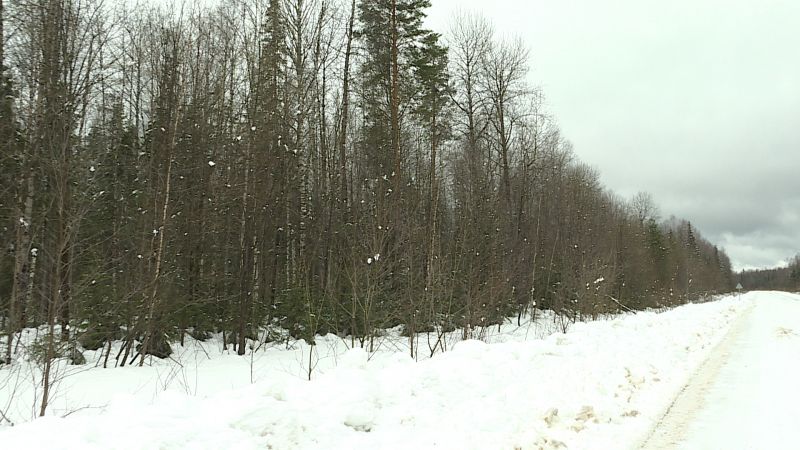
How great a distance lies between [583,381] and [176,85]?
12972mm

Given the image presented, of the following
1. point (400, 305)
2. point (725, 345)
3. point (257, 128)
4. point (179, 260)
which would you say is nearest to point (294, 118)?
point (257, 128)

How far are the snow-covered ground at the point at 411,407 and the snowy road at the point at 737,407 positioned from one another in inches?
10.5

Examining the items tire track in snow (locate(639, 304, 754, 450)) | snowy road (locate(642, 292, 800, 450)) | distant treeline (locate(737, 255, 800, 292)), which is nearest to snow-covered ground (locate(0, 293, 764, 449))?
tire track in snow (locate(639, 304, 754, 450))

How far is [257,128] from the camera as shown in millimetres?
15359

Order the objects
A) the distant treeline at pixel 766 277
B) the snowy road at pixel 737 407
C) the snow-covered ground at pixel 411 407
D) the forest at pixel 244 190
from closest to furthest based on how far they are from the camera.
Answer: the snow-covered ground at pixel 411 407
the snowy road at pixel 737 407
the forest at pixel 244 190
the distant treeline at pixel 766 277

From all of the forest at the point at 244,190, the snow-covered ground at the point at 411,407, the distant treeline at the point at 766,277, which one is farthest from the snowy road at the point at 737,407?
the distant treeline at the point at 766,277

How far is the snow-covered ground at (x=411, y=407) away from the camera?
4.06 m

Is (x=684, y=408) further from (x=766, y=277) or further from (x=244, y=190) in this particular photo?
(x=766, y=277)

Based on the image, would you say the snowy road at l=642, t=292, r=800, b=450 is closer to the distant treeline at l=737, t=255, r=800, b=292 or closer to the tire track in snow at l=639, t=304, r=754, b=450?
the tire track in snow at l=639, t=304, r=754, b=450

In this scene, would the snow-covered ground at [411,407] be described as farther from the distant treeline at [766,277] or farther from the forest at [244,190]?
the distant treeline at [766,277]

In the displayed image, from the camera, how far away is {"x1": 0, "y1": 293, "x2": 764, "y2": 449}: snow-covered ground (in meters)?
4.06

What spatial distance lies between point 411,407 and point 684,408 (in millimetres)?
3802

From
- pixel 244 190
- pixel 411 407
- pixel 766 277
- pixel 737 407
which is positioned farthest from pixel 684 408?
pixel 766 277

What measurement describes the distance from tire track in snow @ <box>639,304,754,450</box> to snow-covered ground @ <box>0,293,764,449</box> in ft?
0.41
